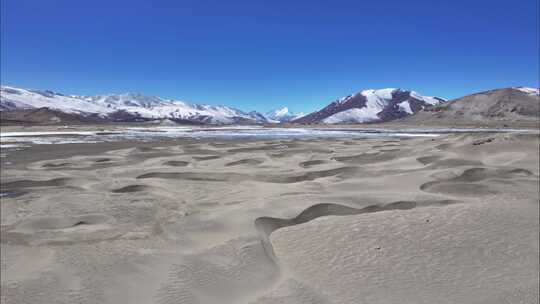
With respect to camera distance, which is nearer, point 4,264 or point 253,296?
point 253,296

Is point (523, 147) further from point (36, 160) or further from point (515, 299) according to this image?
point (36, 160)

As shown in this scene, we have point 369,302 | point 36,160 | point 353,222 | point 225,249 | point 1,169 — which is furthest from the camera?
point 36,160

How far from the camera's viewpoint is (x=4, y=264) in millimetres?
6957

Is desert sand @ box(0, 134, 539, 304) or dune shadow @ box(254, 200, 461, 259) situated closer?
desert sand @ box(0, 134, 539, 304)

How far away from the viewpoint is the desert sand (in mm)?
5926

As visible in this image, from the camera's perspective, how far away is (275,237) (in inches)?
336

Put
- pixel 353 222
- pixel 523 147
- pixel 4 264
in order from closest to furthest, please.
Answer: pixel 4 264, pixel 353 222, pixel 523 147

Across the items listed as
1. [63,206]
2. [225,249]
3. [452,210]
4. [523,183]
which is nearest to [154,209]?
[63,206]

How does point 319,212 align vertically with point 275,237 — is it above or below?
above

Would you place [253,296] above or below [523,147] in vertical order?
below

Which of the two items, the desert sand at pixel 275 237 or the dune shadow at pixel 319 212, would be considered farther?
the dune shadow at pixel 319 212

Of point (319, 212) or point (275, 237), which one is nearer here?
point (275, 237)

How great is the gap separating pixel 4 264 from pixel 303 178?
1077cm

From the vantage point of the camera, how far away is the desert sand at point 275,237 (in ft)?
19.4
